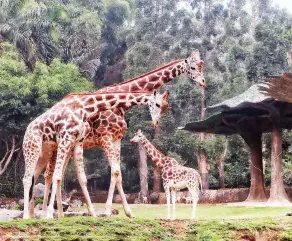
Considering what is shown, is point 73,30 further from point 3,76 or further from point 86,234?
point 86,234

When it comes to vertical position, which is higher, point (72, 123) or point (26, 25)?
point (26, 25)

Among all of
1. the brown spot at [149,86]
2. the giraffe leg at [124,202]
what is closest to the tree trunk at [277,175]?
the brown spot at [149,86]

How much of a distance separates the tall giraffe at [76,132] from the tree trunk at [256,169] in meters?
13.6

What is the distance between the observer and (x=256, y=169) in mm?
22344

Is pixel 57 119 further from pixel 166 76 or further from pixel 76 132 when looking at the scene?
pixel 166 76

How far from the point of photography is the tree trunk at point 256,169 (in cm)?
2208

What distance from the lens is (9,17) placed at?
26.5m

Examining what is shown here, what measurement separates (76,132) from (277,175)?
44.3 feet

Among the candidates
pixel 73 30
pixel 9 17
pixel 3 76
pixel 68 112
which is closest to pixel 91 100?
pixel 68 112

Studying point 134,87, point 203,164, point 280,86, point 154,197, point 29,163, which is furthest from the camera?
point 203,164

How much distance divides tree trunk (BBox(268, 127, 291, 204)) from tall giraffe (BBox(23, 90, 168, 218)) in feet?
39.1

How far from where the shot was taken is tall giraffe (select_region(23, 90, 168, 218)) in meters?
8.66

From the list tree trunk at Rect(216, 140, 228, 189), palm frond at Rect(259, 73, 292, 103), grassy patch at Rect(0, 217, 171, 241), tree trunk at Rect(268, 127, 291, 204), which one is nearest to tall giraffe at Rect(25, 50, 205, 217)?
grassy patch at Rect(0, 217, 171, 241)

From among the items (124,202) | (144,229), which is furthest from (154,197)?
(144,229)
